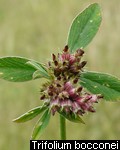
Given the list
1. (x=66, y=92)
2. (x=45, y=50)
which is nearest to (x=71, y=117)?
(x=66, y=92)

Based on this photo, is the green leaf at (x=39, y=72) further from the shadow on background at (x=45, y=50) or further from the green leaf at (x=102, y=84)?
the shadow on background at (x=45, y=50)

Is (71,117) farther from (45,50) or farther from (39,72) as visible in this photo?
(45,50)

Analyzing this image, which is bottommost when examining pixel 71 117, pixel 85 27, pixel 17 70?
pixel 71 117

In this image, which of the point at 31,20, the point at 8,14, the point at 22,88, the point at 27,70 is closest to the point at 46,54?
the point at 22,88

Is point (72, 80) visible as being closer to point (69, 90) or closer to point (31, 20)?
point (69, 90)

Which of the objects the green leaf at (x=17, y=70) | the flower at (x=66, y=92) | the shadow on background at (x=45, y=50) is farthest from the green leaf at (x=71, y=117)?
the shadow on background at (x=45, y=50)
